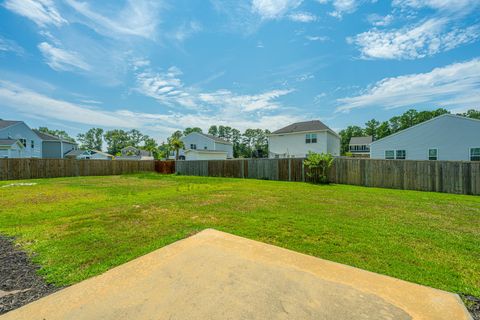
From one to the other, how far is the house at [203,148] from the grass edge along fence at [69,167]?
261 inches

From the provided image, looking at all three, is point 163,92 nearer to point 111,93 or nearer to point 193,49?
point 111,93

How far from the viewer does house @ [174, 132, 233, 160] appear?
2867 centimetres

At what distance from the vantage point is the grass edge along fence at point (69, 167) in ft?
49.8

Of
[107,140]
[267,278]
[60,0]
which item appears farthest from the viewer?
[107,140]

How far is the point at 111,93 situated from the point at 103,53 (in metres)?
7.88

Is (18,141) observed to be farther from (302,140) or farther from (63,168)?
(302,140)

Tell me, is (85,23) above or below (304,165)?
above

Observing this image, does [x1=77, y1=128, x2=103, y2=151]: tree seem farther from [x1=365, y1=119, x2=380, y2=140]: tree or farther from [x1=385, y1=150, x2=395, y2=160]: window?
[x1=365, y1=119, x2=380, y2=140]: tree

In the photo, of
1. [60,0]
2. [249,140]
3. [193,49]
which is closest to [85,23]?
[60,0]

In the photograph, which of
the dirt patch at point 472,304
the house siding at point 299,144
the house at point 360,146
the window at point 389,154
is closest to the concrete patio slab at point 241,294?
the dirt patch at point 472,304

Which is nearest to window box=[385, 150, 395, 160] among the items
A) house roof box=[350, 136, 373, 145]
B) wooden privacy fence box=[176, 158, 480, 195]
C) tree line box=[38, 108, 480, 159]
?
wooden privacy fence box=[176, 158, 480, 195]

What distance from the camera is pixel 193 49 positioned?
11594 mm

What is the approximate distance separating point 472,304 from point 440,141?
17.8 metres

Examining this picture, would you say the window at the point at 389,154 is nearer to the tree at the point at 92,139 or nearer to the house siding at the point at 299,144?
the house siding at the point at 299,144
